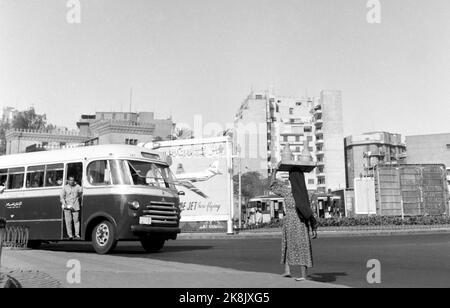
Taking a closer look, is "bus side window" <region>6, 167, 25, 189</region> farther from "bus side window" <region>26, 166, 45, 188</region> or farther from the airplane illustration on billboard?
the airplane illustration on billboard

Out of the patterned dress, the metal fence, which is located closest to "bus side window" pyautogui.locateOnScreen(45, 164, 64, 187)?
the metal fence

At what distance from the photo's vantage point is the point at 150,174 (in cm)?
1305

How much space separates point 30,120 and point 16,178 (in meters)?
81.7

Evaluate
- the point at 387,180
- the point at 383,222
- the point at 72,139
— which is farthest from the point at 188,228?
the point at 72,139

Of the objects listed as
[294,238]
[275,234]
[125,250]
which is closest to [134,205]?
[125,250]

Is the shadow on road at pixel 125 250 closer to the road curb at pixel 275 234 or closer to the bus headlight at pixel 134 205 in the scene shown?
the bus headlight at pixel 134 205

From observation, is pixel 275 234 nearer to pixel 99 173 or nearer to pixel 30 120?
pixel 99 173

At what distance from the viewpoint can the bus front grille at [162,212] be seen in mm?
12375

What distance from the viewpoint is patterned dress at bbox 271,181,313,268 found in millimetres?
7480

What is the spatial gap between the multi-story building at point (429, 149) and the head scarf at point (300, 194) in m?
90.0

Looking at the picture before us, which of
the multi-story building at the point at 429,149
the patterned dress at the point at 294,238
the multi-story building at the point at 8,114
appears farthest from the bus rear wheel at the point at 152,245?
the multi-story building at the point at 429,149
